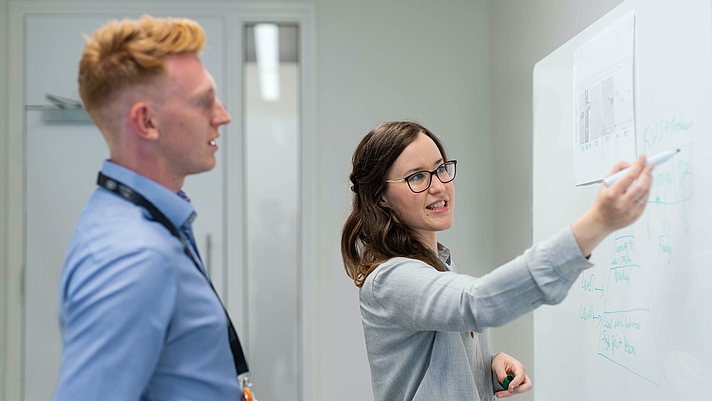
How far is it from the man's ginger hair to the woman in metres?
0.58

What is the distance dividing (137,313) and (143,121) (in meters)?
0.28

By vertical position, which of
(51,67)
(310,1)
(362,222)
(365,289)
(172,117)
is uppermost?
(310,1)

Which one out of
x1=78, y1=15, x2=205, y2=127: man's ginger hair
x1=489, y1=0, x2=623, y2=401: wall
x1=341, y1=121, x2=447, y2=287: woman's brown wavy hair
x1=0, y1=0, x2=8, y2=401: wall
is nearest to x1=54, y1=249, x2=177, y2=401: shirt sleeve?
x1=78, y1=15, x2=205, y2=127: man's ginger hair

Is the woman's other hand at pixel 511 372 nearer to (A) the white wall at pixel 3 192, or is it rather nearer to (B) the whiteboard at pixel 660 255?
(B) the whiteboard at pixel 660 255

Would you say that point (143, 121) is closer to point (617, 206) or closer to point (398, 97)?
point (617, 206)

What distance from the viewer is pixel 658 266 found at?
3.94 feet

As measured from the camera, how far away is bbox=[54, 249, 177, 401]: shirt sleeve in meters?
0.76

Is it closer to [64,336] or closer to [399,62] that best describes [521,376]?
[64,336]

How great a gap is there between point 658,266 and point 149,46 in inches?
39.3

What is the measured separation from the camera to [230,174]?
3088 millimetres

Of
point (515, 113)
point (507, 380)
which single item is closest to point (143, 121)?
point (507, 380)

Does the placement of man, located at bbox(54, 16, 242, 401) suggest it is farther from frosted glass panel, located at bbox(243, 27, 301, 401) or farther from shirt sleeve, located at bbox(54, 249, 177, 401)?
frosted glass panel, located at bbox(243, 27, 301, 401)

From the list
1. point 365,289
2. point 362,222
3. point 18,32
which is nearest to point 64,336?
point 365,289

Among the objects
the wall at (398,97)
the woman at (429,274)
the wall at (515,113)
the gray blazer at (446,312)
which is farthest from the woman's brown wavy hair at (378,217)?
the wall at (398,97)
